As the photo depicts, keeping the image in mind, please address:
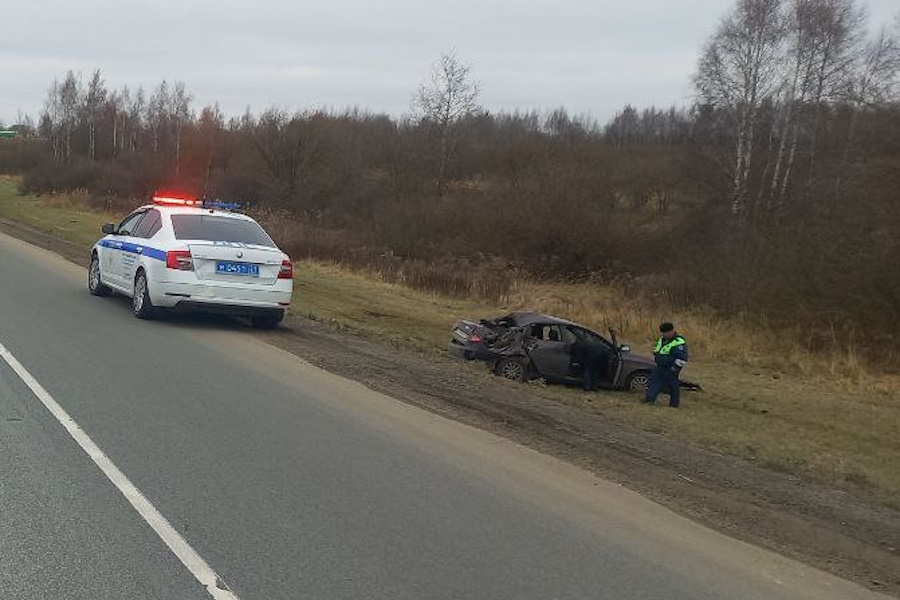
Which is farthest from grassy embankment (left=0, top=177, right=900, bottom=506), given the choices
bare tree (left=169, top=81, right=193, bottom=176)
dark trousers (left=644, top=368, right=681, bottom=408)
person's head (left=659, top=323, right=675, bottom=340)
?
bare tree (left=169, top=81, right=193, bottom=176)

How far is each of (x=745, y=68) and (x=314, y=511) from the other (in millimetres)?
Answer: 37714

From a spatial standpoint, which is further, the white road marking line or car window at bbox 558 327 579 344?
car window at bbox 558 327 579 344

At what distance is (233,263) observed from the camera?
11922 mm

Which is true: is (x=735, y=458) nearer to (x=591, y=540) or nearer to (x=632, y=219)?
(x=591, y=540)

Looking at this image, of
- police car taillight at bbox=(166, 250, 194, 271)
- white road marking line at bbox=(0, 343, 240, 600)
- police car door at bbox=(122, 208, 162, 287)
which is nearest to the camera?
white road marking line at bbox=(0, 343, 240, 600)

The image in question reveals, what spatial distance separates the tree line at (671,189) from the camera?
2018cm

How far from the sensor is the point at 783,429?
11.0 metres

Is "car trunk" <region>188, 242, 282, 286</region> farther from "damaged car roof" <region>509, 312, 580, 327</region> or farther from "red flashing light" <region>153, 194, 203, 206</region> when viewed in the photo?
"damaged car roof" <region>509, 312, 580, 327</region>

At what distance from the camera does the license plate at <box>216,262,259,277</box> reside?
1186 cm

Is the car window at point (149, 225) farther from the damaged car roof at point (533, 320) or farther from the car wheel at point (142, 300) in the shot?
the damaged car roof at point (533, 320)

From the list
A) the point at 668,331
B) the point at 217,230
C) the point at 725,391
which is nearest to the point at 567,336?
the point at 668,331

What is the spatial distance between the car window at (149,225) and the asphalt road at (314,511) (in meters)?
4.29

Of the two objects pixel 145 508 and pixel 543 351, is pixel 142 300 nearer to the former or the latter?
pixel 543 351

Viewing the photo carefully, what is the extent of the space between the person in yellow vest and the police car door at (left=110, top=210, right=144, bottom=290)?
786 centimetres
